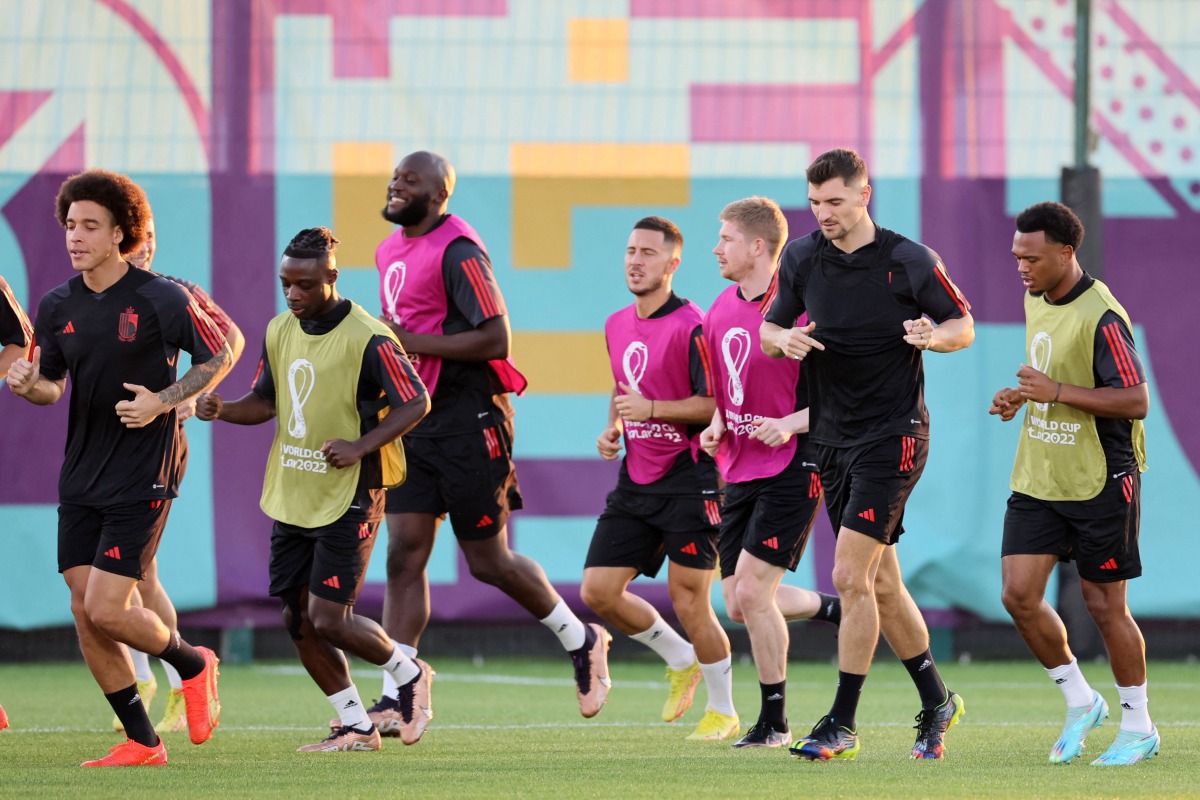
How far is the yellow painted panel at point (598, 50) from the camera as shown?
11344 mm

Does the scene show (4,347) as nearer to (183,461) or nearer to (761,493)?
(183,461)

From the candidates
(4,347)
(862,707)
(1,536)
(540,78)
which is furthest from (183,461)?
(540,78)

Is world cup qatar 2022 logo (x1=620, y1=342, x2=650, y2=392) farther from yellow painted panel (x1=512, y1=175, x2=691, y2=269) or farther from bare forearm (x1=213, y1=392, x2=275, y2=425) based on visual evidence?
yellow painted panel (x1=512, y1=175, x2=691, y2=269)

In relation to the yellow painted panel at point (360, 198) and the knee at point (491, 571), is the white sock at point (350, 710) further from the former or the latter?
the yellow painted panel at point (360, 198)

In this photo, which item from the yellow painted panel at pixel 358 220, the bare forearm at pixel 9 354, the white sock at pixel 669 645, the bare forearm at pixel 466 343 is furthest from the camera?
the yellow painted panel at pixel 358 220

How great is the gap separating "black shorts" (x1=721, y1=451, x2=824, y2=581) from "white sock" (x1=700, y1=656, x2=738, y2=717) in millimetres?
→ 628

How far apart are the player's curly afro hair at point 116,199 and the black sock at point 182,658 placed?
4.86 ft

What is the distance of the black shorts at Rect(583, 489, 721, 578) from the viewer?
25.4ft

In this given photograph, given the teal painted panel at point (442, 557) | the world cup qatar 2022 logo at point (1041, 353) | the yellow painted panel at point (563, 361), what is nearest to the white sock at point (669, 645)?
the world cup qatar 2022 logo at point (1041, 353)

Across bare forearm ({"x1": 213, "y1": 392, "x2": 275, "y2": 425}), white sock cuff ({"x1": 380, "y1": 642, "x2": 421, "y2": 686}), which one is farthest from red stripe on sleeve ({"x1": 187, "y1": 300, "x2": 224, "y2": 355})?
white sock cuff ({"x1": 380, "y1": 642, "x2": 421, "y2": 686})

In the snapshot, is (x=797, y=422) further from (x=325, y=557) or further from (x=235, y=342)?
(x=235, y=342)

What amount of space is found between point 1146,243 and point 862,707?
13.7ft

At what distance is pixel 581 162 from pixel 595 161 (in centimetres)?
9

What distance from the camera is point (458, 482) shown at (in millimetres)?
7637
